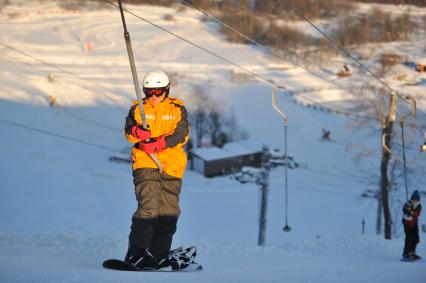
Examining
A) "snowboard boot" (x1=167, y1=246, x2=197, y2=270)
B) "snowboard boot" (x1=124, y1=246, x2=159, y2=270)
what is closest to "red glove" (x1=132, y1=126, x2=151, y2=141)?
"snowboard boot" (x1=124, y1=246, x2=159, y2=270)

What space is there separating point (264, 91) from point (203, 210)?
22176 millimetres

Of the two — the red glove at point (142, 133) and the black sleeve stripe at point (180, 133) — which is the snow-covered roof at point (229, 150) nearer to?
the black sleeve stripe at point (180, 133)

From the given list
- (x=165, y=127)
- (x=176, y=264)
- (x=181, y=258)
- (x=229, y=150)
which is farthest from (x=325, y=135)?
(x=165, y=127)

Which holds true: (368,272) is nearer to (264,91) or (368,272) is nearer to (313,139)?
(313,139)

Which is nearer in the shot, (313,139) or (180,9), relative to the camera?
(313,139)

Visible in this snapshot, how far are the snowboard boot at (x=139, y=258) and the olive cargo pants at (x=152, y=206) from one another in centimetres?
5

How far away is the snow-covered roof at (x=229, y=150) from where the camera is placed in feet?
93.3

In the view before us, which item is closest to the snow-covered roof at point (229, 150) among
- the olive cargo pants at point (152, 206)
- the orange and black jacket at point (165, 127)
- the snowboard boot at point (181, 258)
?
the snowboard boot at point (181, 258)

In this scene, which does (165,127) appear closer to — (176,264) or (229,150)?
(176,264)

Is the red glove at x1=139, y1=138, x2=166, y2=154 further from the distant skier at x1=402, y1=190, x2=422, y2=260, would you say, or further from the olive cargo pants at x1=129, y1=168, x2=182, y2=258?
the distant skier at x1=402, y1=190, x2=422, y2=260

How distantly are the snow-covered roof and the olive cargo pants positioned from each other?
23420 millimetres

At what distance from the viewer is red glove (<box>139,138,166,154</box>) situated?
4059 millimetres

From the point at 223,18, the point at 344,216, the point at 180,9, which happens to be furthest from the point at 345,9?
the point at 344,216

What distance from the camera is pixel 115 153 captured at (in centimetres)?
2844
